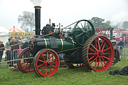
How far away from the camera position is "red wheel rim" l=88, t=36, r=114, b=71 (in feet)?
19.0

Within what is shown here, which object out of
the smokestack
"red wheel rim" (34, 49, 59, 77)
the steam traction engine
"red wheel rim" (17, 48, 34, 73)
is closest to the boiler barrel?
the steam traction engine

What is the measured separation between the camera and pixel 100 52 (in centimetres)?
588

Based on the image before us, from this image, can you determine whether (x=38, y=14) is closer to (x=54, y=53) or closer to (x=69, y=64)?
(x=54, y=53)

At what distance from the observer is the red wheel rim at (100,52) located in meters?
5.80

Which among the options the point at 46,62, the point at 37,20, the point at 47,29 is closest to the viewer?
the point at 46,62

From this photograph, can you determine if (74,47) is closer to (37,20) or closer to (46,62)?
(46,62)

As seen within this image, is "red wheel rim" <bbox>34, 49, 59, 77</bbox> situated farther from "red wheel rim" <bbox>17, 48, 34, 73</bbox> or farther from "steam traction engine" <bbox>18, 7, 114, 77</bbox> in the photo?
"red wheel rim" <bbox>17, 48, 34, 73</bbox>

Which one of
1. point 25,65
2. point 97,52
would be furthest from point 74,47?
point 25,65

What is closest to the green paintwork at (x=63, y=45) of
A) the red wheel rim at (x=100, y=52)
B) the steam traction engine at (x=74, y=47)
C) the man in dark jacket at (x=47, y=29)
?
the steam traction engine at (x=74, y=47)

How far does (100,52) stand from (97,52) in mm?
119

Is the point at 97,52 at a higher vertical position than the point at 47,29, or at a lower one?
lower

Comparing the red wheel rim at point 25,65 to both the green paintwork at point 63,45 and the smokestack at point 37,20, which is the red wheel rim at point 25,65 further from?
the green paintwork at point 63,45

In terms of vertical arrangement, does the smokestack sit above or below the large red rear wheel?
above

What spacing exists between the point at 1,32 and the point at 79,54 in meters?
7.77
